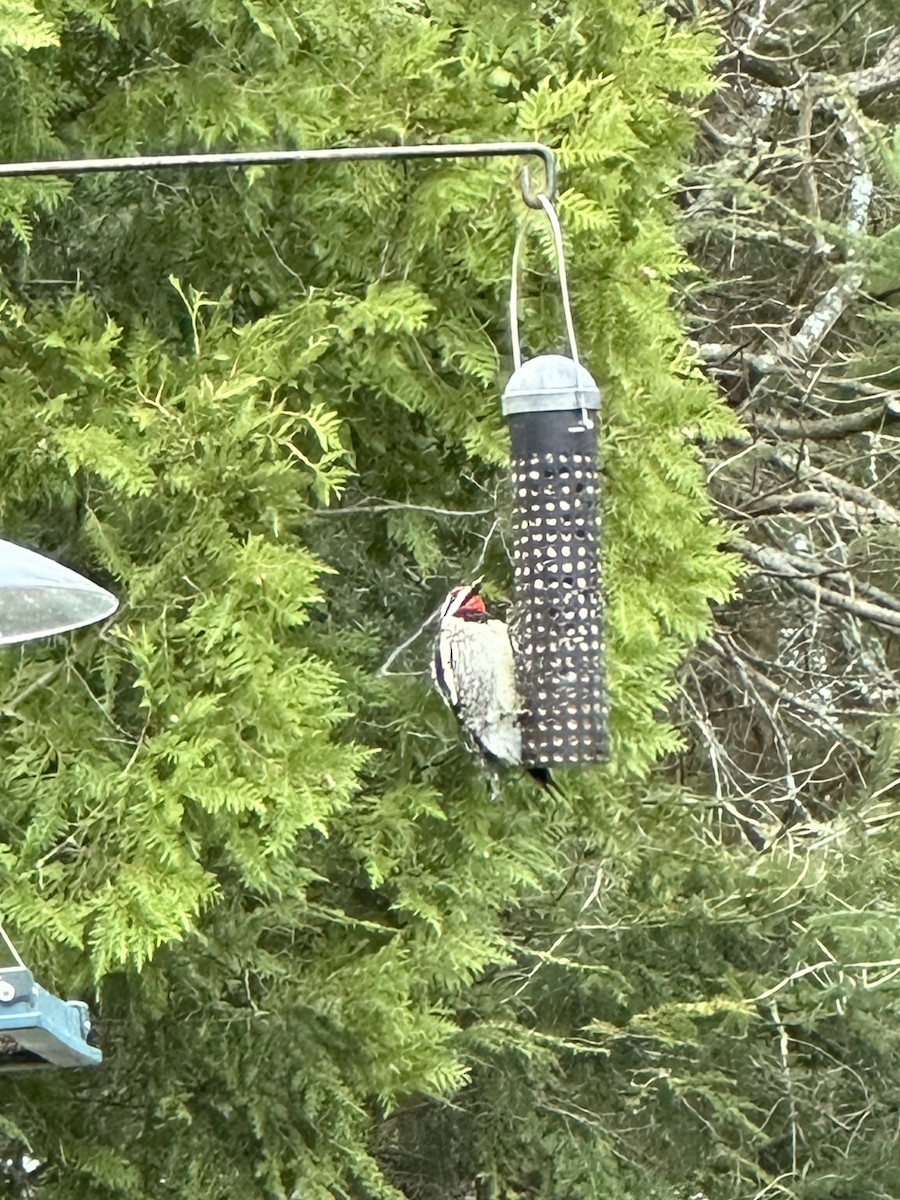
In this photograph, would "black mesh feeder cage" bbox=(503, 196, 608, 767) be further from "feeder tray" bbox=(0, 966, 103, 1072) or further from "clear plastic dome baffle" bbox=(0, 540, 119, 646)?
"feeder tray" bbox=(0, 966, 103, 1072)

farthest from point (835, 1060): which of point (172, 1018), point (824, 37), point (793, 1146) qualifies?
point (824, 37)

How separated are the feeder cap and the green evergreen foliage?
1022 millimetres

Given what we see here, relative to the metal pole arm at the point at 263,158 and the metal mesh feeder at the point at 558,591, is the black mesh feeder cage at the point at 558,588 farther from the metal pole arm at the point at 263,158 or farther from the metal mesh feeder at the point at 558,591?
the metal pole arm at the point at 263,158

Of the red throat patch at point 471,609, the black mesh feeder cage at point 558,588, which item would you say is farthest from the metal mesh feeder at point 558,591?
the red throat patch at point 471,609

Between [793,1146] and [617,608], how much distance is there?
102 inches

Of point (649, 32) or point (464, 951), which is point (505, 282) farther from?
point (464, 951)

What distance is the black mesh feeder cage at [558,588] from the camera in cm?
304

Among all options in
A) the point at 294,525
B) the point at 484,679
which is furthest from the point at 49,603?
the point at 294,525

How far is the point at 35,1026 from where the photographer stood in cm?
264

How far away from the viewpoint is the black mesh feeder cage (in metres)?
3.04

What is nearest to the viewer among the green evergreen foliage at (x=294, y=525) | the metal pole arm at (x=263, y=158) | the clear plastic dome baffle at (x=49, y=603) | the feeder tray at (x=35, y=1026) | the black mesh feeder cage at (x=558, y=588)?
the metal pole arm at (x=263, y=158)

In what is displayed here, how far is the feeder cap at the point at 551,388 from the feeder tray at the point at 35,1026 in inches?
49.4

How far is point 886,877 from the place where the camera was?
18.5 ft

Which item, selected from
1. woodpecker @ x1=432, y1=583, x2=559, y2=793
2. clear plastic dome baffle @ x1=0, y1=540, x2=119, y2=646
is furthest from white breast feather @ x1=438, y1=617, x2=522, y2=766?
clear plastic dome baffle @ x1=0, y1=540, x2=119, y2=646
